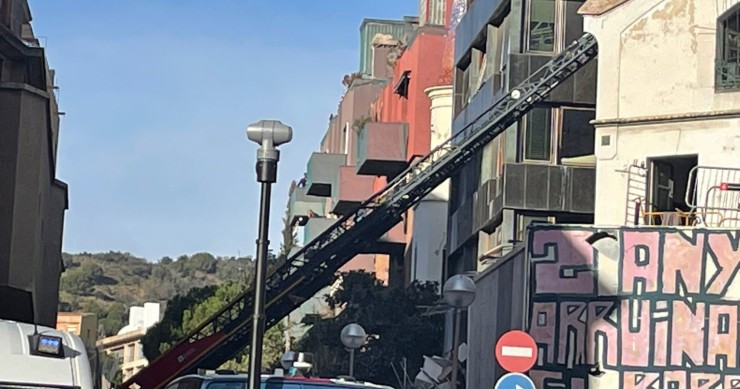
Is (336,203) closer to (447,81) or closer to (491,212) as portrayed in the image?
(447,81)

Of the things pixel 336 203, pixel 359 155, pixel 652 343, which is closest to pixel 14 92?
pixel 652 343

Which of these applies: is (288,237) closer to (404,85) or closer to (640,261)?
(404,85)

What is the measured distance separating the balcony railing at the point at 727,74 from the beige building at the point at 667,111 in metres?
0.02

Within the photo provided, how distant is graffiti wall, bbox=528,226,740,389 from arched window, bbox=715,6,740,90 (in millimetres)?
3301

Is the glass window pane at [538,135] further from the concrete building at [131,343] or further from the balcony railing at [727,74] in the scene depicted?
the concrete building at [131,343]

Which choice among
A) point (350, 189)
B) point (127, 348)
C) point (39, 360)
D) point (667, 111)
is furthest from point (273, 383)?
point (127, 348)

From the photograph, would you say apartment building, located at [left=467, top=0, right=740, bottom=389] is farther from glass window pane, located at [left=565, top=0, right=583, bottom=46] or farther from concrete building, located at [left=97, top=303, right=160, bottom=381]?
concrete building, located at [left=97, top=303, right=160, bottom=381]

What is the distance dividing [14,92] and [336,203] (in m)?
29.0

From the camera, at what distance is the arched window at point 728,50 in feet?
82.8

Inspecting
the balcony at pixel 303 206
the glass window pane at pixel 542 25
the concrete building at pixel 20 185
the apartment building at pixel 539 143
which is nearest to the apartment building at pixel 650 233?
the apartment building at pixel 539 143

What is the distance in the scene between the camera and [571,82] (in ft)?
104

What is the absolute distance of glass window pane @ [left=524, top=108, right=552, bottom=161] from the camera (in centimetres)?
3166

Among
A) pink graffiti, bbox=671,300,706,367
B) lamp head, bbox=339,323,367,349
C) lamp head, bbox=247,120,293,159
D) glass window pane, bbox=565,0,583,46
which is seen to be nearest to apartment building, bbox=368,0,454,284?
glass window pane, bbox=565,0,583,46

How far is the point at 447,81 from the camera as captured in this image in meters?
45.6
